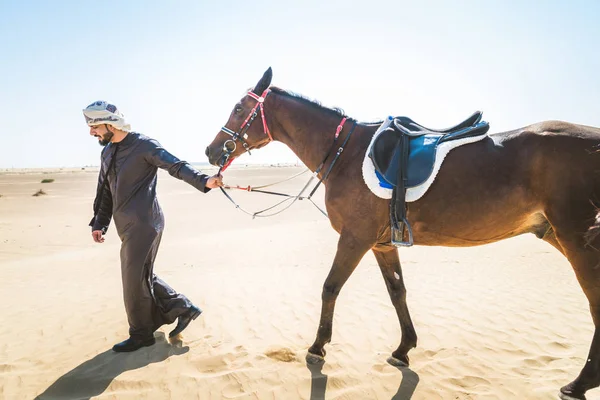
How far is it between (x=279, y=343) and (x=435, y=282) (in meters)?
4.06

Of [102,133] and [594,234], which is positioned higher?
Answer: [102,133]

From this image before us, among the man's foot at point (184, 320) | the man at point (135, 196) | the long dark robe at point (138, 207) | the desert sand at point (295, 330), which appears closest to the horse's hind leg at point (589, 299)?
the desert sand at point (295, 330)

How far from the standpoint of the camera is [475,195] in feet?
10.8

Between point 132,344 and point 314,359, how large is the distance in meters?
2.03

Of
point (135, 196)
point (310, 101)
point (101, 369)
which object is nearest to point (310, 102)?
point (310, 101)

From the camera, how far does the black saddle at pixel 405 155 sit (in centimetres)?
338

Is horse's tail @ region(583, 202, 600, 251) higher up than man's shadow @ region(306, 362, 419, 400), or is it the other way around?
horse's tail @ region(583, 202, 600, 251)

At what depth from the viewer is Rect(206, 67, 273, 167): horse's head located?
413cm

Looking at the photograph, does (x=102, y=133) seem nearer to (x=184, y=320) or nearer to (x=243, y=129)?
(x=243, y=129)

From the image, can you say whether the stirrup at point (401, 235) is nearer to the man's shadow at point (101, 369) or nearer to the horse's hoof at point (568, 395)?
the horse's hoof at point (568, 395)

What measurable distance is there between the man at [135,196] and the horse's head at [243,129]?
333 millimetres

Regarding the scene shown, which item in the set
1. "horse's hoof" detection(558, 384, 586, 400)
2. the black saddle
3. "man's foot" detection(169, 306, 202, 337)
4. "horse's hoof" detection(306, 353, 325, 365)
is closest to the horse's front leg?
"horse's hoof" detection(306, 353, 325, 365)

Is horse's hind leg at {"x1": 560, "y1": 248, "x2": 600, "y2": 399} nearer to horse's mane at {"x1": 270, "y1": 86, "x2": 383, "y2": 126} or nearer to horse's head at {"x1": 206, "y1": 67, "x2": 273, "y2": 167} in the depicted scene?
horse's mane at {"x1": 270, "y1": 86, "x2": 383, "y2": 126}

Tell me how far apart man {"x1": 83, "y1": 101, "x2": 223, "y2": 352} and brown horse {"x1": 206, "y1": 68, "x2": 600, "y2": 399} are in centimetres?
71
